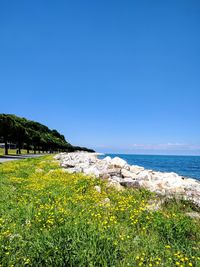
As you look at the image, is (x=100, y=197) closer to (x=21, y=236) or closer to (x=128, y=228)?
(x=128, y=228)

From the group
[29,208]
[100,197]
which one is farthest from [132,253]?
[100,197]

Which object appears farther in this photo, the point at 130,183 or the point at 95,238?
the point at 130,183

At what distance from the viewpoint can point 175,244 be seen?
5594 mm

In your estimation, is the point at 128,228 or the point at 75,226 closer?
the point at 75,226

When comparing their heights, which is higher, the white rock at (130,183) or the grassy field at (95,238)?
the white rock at (130,183)

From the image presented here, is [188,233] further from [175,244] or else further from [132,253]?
[132,253]

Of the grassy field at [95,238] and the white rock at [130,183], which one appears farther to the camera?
the white rock at [130,183]

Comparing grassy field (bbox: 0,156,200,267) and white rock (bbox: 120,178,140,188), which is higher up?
white rock (bbox: 120,178,140,188)

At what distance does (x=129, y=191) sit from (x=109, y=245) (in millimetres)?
6716

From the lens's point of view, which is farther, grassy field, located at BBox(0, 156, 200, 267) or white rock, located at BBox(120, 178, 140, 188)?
white rock, located at BBox(120, 178, 140, 188)

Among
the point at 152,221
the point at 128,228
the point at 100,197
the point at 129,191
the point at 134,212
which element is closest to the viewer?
the point at 128,228

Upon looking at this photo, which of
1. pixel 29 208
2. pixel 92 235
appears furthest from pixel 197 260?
pixel 29 208

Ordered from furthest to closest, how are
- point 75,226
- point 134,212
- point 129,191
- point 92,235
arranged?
1. point 129,191
2. point 134,212
3. point 75,226
4. point 92,235

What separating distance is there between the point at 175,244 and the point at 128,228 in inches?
55.0
